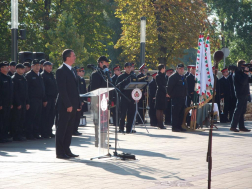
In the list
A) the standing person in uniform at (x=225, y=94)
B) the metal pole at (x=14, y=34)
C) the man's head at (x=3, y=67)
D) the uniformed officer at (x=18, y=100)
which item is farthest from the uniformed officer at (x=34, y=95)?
the standing person in uniform at (x=225, y=94)

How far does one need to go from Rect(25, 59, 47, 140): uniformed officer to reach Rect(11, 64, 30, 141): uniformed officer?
0.20 meters

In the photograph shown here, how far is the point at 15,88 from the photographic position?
12.5 metres

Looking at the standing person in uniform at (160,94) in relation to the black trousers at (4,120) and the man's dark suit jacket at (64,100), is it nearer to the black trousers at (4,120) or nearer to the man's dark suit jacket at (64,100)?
the black trousers at (4,120)

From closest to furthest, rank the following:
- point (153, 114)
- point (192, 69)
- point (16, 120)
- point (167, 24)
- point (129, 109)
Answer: point (16, 120)
point (129, 109)
point (192, 69)
point (153, 114)
point (167, 24)

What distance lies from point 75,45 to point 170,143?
74.0 ft

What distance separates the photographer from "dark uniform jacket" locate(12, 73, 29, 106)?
1245cm

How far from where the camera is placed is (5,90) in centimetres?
1209

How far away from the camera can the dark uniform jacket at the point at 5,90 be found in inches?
476

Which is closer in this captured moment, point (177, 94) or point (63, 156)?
point (63, 156)

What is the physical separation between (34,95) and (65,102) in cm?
362

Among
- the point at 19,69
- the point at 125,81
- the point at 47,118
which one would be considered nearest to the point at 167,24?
the point at 125,81

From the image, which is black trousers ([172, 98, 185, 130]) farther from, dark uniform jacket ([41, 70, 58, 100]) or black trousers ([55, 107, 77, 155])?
black trousers ([55, 107, 77, 155])

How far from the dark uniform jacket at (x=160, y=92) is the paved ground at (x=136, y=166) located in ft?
9.70

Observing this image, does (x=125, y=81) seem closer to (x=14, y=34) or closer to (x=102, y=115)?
(x=14, y=34)
